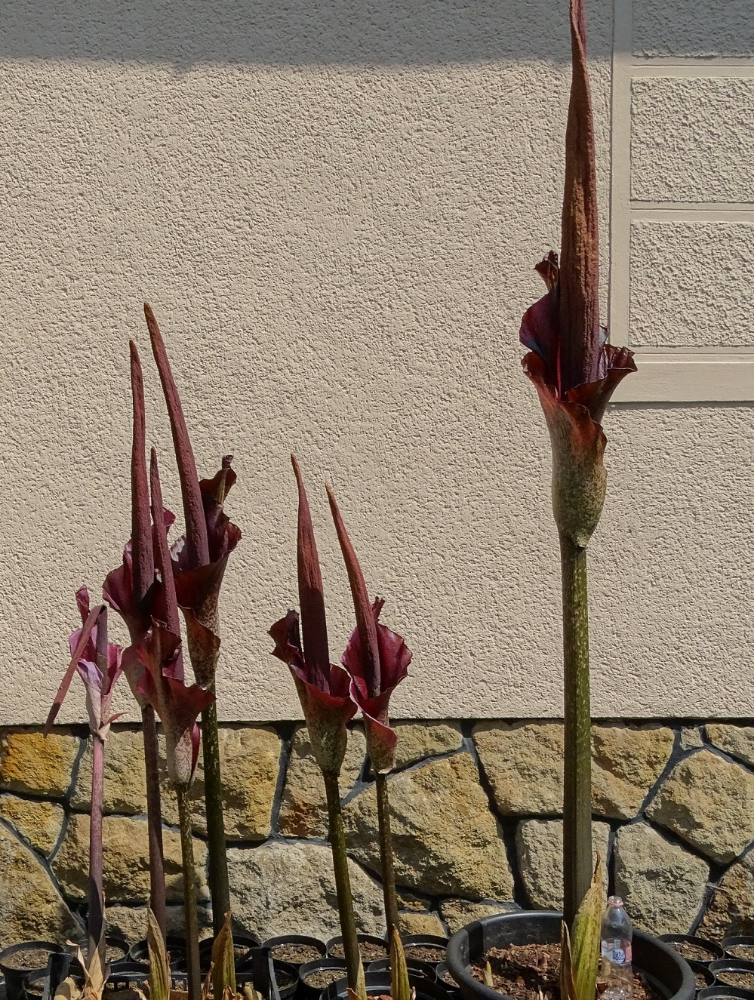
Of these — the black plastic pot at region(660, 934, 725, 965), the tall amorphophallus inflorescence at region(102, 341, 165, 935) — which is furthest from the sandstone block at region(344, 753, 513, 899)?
the tall amorphophallus inflorescence at region(102, 341, 165, 935)

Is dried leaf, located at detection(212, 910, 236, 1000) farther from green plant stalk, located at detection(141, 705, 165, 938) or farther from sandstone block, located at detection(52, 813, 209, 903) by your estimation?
sandstone block, located at detection(52, 813, 209, 903)

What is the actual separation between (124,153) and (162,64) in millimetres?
236

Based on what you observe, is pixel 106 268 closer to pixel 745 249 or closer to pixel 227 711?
pixel 227 711

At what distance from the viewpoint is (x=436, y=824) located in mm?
2537

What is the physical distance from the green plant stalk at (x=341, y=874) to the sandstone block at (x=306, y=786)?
2.93 ft

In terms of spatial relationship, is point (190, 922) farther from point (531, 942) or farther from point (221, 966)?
point (531, 942)

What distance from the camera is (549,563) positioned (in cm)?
251

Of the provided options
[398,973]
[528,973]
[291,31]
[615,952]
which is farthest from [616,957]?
[291,31]

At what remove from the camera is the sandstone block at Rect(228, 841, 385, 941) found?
2539 millimetres

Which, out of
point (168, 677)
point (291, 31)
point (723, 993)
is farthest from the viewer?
point (291, 31)

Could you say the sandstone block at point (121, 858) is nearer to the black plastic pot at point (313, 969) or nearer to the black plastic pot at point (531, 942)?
the black plastic pot at point (313, 969)

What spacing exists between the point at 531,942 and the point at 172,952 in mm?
952

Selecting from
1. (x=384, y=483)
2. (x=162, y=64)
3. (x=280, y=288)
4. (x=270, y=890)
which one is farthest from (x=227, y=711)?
(x=162, y=64)

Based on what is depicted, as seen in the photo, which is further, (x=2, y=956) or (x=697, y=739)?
(x=697, y=739)
